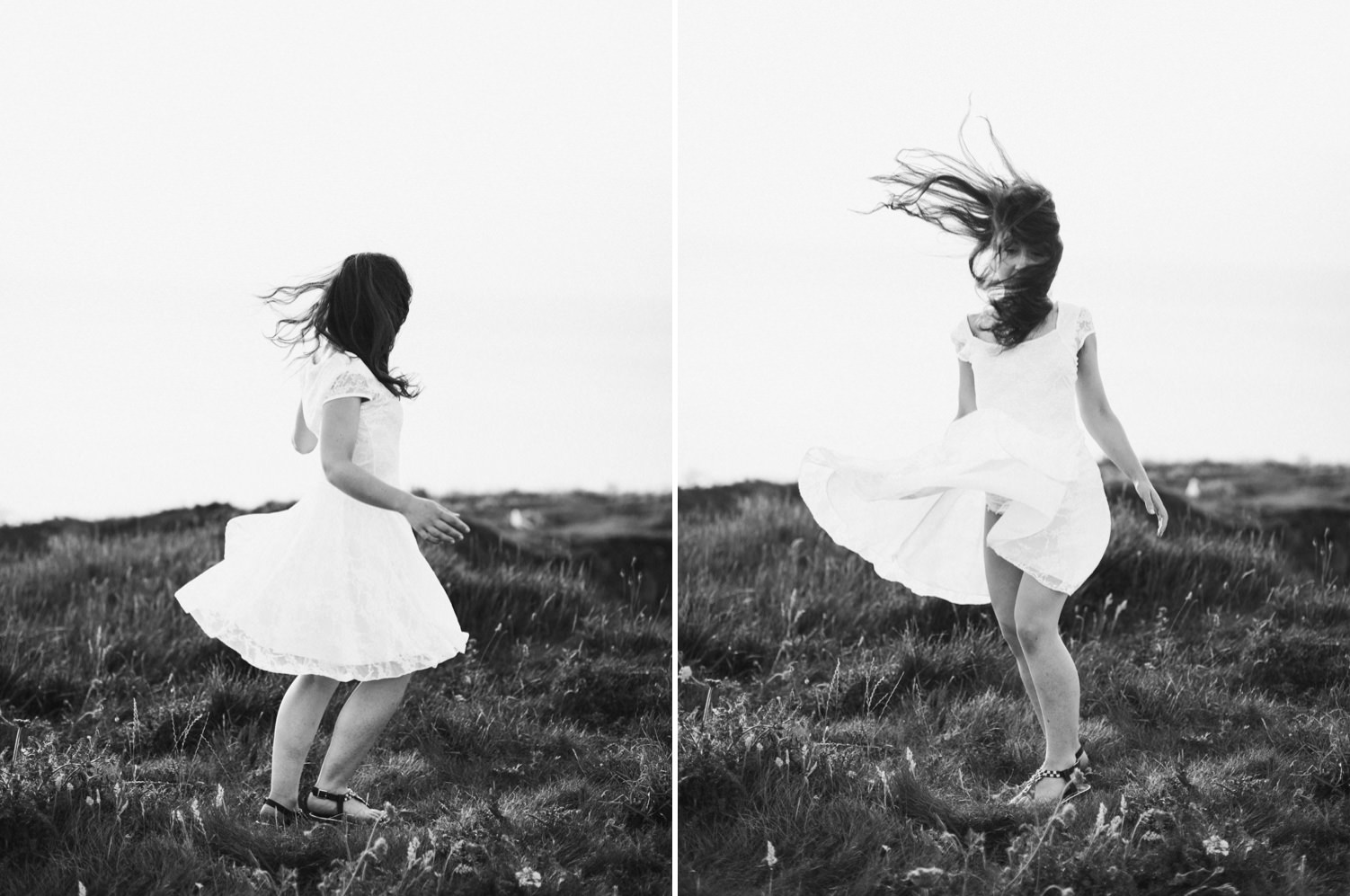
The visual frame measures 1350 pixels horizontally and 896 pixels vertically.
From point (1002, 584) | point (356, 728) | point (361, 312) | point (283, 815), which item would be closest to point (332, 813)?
point (283, 815)

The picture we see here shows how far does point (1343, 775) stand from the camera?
12.5 feet

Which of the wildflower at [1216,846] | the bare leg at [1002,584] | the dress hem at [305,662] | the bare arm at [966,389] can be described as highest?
the bare arm at [966,389]

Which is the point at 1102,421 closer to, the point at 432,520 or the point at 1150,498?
the point at 1150,498

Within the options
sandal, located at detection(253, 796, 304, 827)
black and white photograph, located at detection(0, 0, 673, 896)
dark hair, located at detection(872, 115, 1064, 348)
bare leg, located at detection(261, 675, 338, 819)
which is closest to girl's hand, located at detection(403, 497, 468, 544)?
bare leg, located at detection(261, 675, 338, 819)

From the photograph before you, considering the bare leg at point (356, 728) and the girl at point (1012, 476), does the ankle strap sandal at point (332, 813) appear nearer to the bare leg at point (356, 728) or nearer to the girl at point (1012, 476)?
the bare leg at point (356, 728)

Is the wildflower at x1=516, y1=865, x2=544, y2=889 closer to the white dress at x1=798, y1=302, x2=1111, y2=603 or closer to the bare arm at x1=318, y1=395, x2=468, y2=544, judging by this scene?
the bare arm at x1=318, y1=395, x2=468, y2=544

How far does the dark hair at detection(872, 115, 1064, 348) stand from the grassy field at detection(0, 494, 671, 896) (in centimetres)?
187

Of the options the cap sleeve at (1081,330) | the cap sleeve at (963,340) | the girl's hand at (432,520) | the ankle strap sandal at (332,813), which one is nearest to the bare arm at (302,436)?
the girl's hand at (432,520)

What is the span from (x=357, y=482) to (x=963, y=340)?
1.69 m

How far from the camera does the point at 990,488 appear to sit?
11.1 feet

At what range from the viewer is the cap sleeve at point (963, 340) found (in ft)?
11.6

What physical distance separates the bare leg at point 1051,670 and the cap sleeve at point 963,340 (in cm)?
64

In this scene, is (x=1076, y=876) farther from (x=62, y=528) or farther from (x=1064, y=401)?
(x=62, y=528)

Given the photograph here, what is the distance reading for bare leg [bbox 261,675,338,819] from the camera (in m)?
3.32
